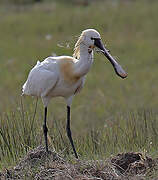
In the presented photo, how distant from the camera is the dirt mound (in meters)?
5.73

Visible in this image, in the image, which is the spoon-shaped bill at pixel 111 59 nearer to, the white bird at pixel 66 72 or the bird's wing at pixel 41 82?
the white bird at pixel 66 72

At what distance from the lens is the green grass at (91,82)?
691cm

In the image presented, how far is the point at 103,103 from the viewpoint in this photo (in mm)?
12391

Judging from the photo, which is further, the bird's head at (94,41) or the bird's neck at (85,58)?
the bird's neck at (85,58)

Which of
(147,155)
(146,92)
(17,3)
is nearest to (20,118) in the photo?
(147,155)

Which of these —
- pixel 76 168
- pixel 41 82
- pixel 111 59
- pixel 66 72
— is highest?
pixel 111 59

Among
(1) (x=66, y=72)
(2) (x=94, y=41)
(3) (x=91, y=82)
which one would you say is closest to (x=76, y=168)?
(1) (x=66, y=72)

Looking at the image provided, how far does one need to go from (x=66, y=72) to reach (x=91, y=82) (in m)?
7.58

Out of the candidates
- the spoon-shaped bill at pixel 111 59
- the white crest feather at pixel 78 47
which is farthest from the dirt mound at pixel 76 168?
the white crest feather at pixel 78 47

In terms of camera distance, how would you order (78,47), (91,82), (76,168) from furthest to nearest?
(91,82) → (78,47) → (76,168)

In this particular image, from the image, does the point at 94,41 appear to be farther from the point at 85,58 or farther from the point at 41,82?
the point at 41,82

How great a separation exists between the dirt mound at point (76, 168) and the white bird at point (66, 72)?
1.10 feet

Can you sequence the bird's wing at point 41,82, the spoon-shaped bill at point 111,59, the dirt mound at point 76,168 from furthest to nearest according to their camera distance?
the bird's wing at point 41,82 < the spoon-shaped bill at point 111,59 < the dirt mound at point 76,168

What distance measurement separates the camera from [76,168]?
5.88 metres
